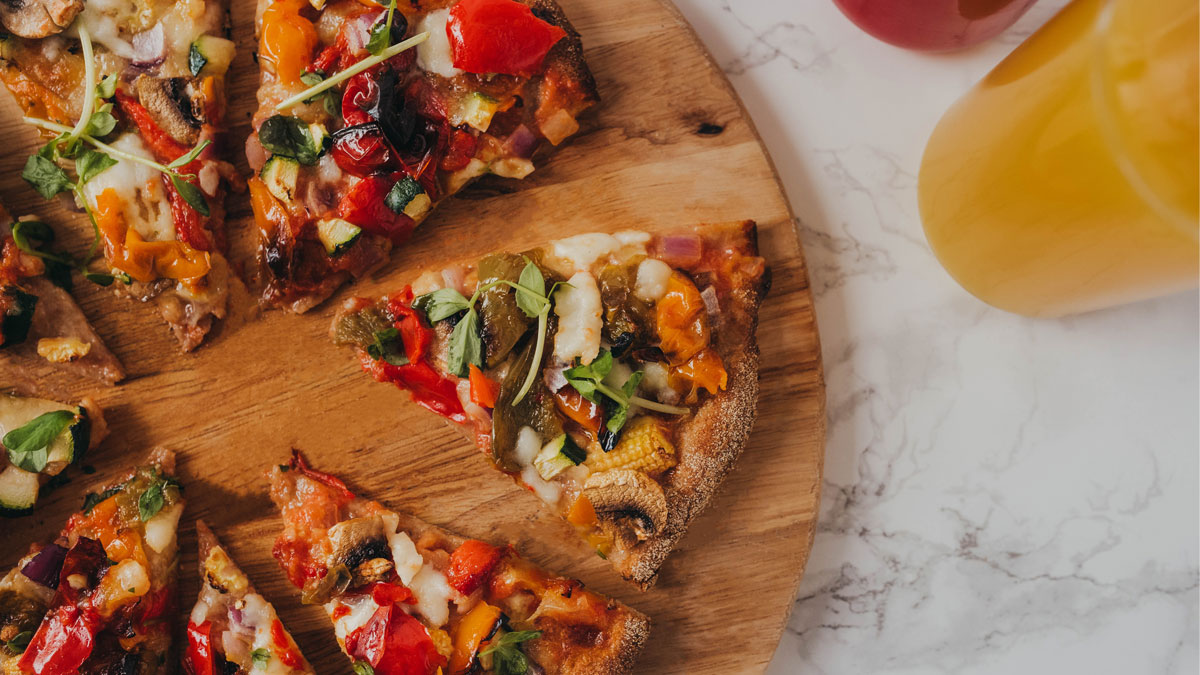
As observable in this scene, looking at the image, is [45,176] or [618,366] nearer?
[618,366]

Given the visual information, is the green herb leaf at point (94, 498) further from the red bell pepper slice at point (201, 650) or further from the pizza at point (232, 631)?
the red bell pepper slice at point (201, 650)

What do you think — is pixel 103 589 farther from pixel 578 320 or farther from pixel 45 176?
pixel 578 320

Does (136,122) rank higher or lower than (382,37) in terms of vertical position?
lower

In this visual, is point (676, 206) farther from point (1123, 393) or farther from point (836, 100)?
point (1123, 393)

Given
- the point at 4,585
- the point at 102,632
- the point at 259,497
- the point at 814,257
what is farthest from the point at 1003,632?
the point at 4,585

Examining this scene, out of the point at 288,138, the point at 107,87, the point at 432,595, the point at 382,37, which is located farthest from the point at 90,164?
the point at 432,595

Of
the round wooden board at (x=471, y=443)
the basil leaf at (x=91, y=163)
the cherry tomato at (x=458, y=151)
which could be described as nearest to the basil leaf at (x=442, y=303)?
the round wooden board at (x=471, y=443)
